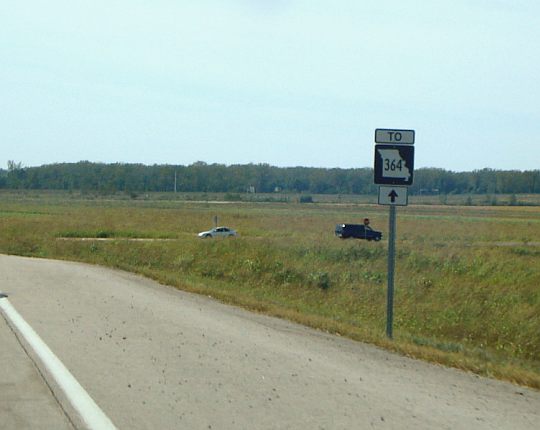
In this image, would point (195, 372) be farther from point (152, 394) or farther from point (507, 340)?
point (507, 340)

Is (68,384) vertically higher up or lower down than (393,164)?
lower down

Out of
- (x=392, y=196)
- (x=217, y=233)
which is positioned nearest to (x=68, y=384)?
(x=392, y=196)

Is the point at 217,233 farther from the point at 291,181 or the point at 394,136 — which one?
the point at 291,181

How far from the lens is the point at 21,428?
23.0 feet

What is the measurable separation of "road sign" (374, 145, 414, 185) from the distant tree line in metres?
123

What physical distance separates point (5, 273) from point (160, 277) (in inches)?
157

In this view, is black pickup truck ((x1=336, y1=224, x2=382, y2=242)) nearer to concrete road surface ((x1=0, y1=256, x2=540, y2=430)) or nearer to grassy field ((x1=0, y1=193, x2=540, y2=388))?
grassy field ((x1=0, y1=193, x2=540, y2=388))

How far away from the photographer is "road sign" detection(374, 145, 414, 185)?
488 inches

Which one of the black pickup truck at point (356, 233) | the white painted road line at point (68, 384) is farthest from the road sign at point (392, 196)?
the black pickup truck at point (356, 233)

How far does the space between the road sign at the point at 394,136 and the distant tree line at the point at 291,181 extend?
122922mm

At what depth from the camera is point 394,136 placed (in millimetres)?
12422

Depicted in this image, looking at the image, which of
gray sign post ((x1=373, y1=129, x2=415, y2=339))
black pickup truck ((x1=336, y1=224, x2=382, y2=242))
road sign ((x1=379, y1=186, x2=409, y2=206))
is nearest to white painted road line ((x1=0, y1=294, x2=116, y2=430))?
gray sign post ((x1=373, y1=129, x2=415, y2=339))

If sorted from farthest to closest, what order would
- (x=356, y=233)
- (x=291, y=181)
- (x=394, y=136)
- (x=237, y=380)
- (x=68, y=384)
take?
(x=291, y=181) < (x=356, y=233) < (x=394, y=136) < (x=237, y=380) < (x=68, y=384)

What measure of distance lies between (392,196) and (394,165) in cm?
45
